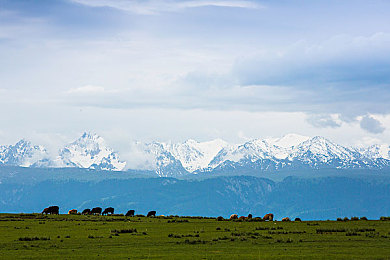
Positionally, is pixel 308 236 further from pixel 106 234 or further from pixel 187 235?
pixel 106 234

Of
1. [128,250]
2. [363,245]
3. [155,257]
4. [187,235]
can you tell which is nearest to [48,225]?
[187,235]

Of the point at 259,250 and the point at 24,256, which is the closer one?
the point at 24,256

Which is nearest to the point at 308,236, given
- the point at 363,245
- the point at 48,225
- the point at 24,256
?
the point at 363,245

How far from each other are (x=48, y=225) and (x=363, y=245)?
4012 centimetres

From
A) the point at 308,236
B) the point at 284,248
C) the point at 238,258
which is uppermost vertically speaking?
the point at 308,236

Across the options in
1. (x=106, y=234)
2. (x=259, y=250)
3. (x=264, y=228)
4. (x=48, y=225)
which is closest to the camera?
(x=259, y=250)

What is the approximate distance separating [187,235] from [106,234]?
324 inches

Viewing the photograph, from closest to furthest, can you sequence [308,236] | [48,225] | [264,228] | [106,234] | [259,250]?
1. [259,250]
2. [308,236]
3. [106,234]
4. [264,228]
5. [48,225]

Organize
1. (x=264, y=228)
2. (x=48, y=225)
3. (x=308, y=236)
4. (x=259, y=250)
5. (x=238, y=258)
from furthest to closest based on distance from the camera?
(x=48, y=225)
(x=264, y=228)
(x=308, y=236)
(x=259, y=250)
(x=238, y=258)

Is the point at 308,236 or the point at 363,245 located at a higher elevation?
the point at 308,236

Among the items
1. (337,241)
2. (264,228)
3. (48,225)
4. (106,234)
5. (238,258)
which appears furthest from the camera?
(48,225)

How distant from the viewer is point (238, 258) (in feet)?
130

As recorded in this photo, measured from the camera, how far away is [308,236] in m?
55.3

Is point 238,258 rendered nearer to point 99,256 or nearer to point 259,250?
point 259,250
